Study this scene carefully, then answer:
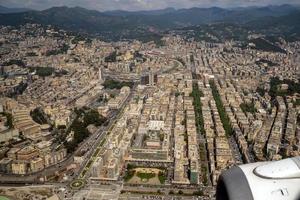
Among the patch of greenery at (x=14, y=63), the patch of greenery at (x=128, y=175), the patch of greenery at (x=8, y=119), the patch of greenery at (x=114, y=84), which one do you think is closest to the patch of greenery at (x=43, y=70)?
the patch of greenery at (x=14, y=63)

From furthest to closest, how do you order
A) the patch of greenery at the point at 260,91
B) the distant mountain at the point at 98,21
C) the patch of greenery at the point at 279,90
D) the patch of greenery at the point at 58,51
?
the distant mountain at the point at 98,21 < the patch of greenery at the point at 58,51 < the patch of greenery at the point at 260,91 < the patch of greenery at the point at 279,90

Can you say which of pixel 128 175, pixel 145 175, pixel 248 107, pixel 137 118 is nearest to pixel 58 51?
pixel 137 118

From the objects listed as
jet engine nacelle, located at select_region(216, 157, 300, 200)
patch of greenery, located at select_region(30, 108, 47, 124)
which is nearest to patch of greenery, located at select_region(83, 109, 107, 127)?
patch of greenery, located at select_region(30, 108, 47, 124)

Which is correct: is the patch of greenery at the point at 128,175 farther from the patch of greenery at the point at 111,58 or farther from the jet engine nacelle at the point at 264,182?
the patch of greenery at the point at 111,58

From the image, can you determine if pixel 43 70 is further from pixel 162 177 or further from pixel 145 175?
pixel 162 177

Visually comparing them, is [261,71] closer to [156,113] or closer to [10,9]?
[156,113]

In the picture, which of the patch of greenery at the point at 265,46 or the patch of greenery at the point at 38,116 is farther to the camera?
Result: the patch of greenery at the point at 265,46

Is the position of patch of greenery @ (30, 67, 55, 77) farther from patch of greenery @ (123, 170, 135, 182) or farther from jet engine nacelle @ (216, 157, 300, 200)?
jet engine nacelle @ (216, 157, 300, 200)
